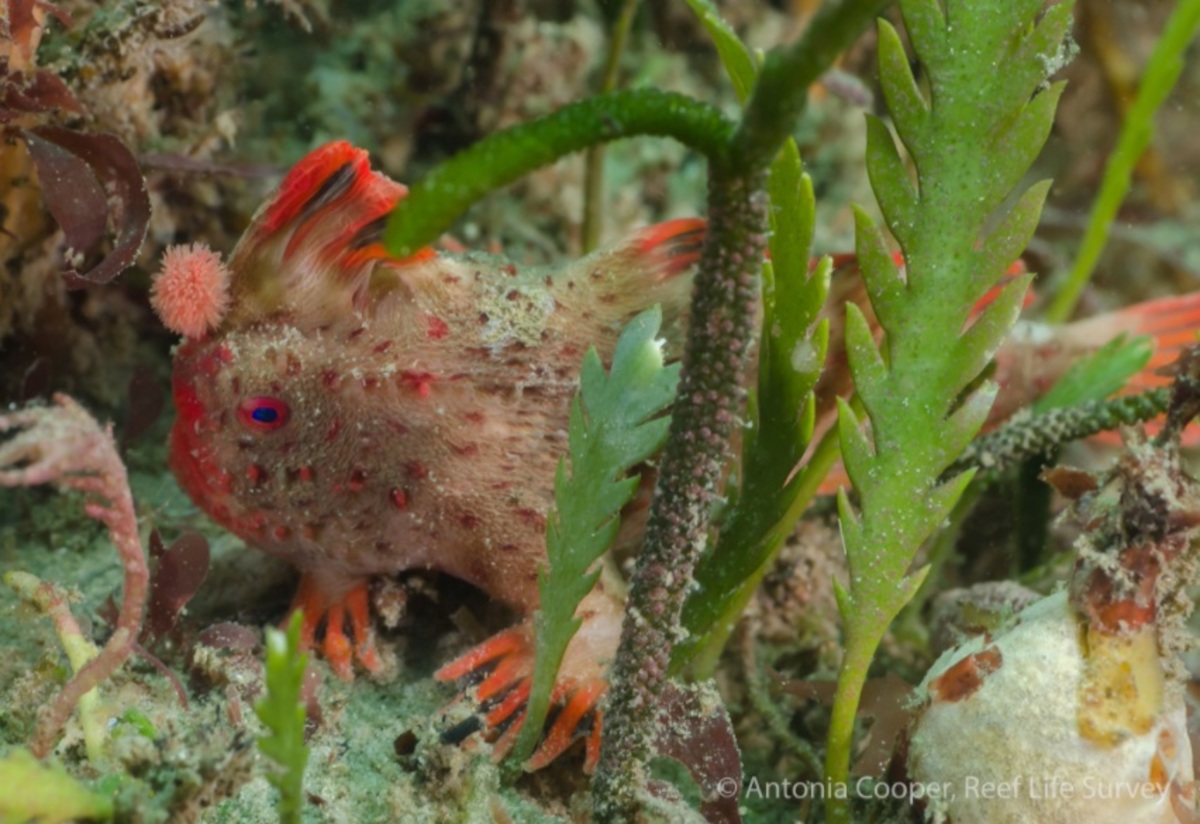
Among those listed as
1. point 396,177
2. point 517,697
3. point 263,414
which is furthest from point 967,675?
point 396,177

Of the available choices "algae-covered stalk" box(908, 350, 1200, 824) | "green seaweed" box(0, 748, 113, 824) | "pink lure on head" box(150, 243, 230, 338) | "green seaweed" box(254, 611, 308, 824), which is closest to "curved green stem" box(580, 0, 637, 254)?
"pink lure on head" box(150, 243, 230, 338)

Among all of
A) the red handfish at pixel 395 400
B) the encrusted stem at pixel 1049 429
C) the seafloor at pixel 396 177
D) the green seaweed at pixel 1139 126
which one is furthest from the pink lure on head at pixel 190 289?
the green seaweed at pixel 1139 126

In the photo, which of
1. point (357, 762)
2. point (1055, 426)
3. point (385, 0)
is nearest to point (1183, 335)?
point (1055, 426)

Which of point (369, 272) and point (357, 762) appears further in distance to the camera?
point (369, 272)

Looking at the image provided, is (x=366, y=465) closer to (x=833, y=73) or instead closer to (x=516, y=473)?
(x=516, y=473)

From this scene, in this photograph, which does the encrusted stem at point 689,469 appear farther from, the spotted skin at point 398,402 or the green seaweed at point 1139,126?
the green seaweed at point 1139,126
